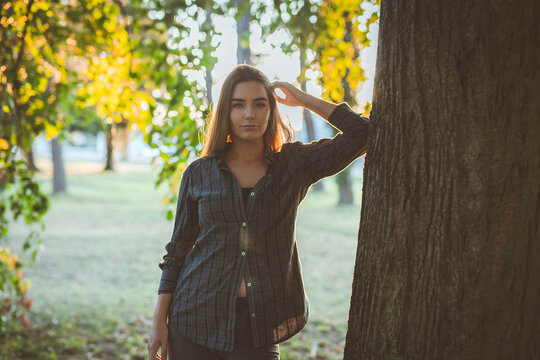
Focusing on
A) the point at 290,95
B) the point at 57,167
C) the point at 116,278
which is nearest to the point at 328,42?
the point at 290,95

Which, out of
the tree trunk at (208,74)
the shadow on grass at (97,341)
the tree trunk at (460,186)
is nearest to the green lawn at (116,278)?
the shadow on grass at (97,341)

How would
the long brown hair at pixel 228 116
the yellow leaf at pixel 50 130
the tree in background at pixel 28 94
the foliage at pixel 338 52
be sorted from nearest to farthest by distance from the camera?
1. the long brown hair at pixel 228 116
2. the foliage at pixel 338 52
3. the tree in background at pixel 28 94
4. the yellow leaf at pixel 50 130

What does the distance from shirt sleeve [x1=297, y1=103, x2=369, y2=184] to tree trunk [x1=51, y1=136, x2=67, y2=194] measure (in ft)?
57.4

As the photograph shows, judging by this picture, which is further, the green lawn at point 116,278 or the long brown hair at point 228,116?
the green lawn at point 116,278

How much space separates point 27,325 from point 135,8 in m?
3.43

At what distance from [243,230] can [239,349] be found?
1.50 ft

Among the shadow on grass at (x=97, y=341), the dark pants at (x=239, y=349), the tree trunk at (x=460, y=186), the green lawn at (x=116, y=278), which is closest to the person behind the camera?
the tree trunk at (x=460, y=186)

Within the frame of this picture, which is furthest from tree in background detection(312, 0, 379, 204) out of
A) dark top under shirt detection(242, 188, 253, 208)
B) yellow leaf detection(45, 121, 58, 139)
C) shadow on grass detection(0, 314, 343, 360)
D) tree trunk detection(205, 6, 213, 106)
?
shadow on grass detection(0, 314, 343, 360)

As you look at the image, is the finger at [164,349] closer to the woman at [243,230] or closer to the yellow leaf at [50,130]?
the woman at [243,230]

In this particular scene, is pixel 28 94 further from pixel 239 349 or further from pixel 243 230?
pixel 239 349

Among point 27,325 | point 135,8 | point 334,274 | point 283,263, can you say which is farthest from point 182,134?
point 334,274

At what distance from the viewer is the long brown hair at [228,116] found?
1.93m

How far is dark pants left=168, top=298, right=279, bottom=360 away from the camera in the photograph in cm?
172

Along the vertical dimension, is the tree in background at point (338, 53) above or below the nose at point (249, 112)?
above
